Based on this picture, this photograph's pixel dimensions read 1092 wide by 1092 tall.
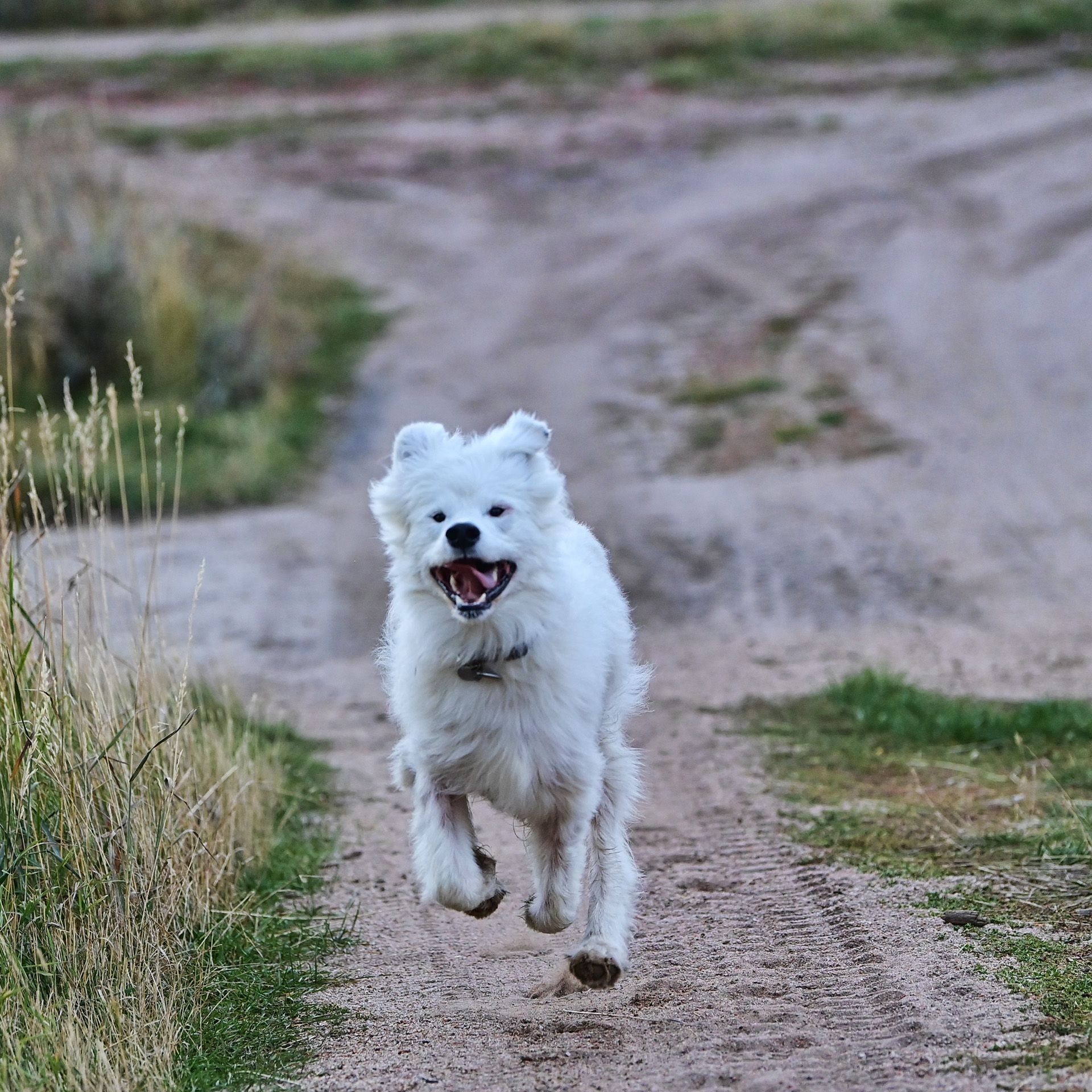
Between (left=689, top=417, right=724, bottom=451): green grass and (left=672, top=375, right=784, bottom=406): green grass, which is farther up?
(left=672, top=375, right=784, bottom=406): green grass

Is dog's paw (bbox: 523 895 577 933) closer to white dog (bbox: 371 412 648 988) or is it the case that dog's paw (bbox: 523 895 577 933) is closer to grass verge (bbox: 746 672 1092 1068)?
white dog (bbox: 371 412 648 988)

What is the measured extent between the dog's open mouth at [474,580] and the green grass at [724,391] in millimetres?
11893

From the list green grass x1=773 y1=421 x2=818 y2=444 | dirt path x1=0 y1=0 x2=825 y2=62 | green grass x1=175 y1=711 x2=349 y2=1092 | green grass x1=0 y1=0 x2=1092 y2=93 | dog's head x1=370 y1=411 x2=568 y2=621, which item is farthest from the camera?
dirt path x1=0 y1=0 x2=825 y2=62

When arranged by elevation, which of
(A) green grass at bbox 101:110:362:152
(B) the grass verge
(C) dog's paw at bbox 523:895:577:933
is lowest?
(B) the grass verge

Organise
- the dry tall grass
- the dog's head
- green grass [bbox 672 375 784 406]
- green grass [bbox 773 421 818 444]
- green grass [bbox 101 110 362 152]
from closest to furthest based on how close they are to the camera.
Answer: the dry tall grass < the dog's head < green grass [bbox 773 421 818 444] < green grass [bbox 672 375 784 406] < green grass [bbox 101 110 362 152]

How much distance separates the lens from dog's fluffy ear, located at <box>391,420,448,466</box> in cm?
580

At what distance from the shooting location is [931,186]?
23547mm

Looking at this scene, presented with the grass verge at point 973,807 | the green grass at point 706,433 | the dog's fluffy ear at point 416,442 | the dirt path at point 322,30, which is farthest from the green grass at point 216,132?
the dog's fluffy ear at point 416,442

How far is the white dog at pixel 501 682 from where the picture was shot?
18.5 ft

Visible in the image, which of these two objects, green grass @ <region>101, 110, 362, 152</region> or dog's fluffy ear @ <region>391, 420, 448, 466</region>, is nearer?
dog's fluffy ear @ <region>391, 420, 448, 466</region>

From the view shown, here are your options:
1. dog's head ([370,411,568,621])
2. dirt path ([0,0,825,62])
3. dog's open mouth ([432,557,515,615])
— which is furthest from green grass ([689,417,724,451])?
dirt path ([0,0,825,62])

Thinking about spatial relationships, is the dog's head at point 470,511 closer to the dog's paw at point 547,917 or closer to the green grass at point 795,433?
the dog's paw at point 547,917

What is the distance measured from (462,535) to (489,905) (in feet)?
4.50

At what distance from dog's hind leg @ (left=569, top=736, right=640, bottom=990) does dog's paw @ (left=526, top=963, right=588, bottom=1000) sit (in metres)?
0.14
